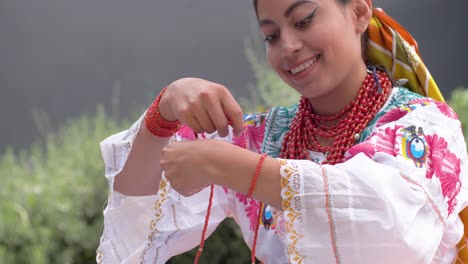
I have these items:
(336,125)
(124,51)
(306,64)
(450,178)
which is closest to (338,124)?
(336,125)

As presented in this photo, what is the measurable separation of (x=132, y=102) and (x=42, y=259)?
2.19 metres

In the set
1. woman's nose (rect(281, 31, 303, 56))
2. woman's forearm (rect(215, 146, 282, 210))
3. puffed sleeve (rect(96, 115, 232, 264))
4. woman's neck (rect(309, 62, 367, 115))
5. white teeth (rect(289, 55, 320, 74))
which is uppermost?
woman's nose (rect(281, 31, 303, 56))

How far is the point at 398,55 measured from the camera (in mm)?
1327

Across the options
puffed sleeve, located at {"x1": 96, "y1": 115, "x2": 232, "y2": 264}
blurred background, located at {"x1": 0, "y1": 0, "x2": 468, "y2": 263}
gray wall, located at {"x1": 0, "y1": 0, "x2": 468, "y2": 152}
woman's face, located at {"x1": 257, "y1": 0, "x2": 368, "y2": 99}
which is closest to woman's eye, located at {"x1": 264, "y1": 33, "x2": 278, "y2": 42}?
woman's face, located at {"x1": 257, "y1": 0, "x2": 368, "y2": 99}

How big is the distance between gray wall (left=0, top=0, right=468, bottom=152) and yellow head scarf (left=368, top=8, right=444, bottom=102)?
269 cm

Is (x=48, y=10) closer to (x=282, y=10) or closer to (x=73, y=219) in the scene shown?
(x=73, y=219)

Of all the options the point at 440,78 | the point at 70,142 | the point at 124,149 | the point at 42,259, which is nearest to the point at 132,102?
the point at 70,142

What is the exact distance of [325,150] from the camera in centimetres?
124

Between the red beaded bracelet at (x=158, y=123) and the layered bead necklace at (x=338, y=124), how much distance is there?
0.23 meters

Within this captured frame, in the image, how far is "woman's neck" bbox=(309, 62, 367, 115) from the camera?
4.09 ft

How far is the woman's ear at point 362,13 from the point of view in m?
1.25

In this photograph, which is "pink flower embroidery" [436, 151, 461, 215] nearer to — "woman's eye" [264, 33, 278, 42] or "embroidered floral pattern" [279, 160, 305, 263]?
"embroidered floral pattern" [279, 160, 305, 263]

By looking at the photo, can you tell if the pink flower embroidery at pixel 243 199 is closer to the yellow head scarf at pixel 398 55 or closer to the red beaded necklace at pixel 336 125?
the red beaded necklace at pixel 336 125

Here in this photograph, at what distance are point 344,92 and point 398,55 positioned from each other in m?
0.16
